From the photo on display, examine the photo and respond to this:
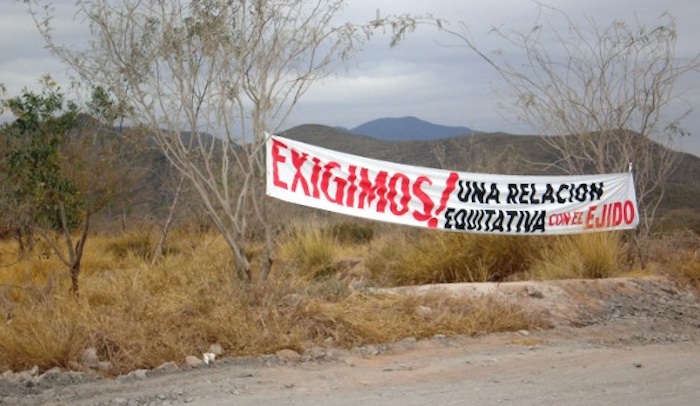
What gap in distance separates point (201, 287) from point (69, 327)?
1.61 metres

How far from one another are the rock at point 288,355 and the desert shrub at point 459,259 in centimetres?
502

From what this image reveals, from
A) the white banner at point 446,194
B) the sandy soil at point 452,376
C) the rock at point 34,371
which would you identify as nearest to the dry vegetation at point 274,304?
the rock at point 34,371

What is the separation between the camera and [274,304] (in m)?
9.67

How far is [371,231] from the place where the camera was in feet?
72.0

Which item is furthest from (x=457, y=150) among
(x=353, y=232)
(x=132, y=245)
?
(x=132, y=245)

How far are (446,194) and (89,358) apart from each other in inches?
246

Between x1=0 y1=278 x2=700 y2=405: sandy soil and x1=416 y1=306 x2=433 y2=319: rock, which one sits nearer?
x1=0 y1=278 x2=700 y2=405: sandy soil

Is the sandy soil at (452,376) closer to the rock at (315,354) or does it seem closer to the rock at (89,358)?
the rock at (315,354)

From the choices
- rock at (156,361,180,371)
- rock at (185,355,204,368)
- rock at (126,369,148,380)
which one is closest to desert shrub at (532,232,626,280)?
rock at (185,355,204,368)

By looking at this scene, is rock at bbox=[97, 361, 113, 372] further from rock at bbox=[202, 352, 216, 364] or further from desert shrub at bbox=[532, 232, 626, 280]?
desert shrub at bbox=[532, 232, 626, 280]

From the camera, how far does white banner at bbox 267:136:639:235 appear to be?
38.1 feet

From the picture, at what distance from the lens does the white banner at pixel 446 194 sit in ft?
38.1

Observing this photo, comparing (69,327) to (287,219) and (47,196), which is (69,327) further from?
(287,219)

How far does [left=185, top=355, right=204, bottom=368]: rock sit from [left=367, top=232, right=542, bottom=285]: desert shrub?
5.66m
